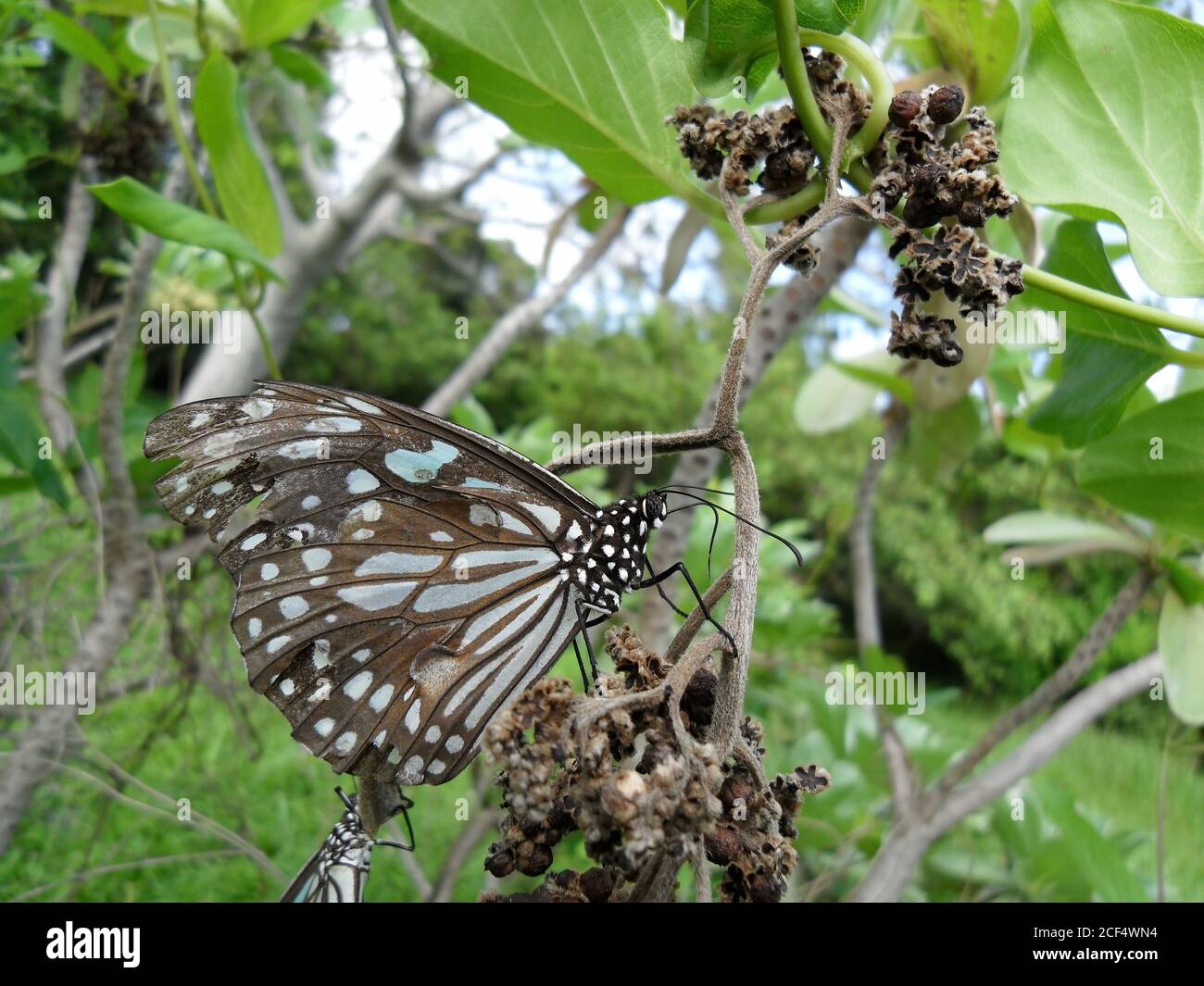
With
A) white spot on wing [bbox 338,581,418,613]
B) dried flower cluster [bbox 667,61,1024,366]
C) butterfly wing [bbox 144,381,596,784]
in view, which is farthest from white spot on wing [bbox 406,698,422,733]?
dried flower cluster [bbox 667,61,1024,366]

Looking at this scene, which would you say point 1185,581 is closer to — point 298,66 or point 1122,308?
point 1122,308

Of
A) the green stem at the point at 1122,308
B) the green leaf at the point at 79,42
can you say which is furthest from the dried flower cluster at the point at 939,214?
the green leaf at the point at 79,42

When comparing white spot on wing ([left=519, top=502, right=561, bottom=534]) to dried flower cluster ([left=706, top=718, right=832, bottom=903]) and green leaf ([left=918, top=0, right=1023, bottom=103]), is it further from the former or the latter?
green leaf ([left=918, top=0, right=1023, bottom=103])

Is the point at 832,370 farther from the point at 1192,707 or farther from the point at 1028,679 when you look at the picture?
the point at 1028,679

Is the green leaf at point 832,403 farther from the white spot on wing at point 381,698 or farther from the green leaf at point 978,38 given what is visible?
the white spot on wing at point 381,698

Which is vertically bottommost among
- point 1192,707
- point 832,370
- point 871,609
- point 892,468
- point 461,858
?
point 461,858
